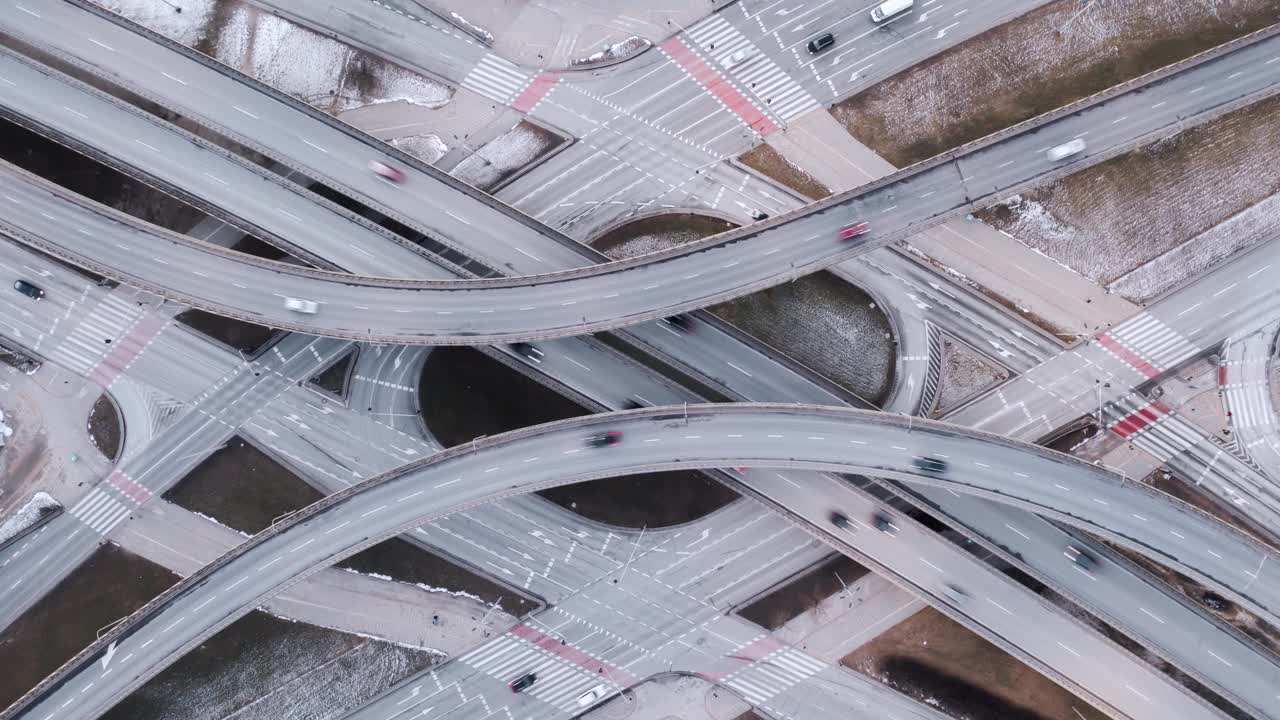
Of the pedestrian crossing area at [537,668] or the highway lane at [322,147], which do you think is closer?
the highway lane at [322,147]

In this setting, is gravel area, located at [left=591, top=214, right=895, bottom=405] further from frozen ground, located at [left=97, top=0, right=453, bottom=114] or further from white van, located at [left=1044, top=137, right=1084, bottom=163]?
frozen ground, located at [left=97, top=0, right=453, bottom=114]

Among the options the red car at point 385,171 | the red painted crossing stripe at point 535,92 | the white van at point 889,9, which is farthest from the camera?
the red painted crossing stripe at point 535,92

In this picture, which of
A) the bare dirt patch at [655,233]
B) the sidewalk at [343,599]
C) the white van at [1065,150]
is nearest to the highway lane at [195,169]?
the bare dirt patch at [655,233]

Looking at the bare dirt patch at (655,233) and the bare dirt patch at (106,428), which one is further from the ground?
the bare dirt patch at (655,233)

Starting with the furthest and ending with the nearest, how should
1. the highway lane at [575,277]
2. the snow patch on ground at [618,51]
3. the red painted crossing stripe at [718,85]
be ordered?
the snow patch on ground at [618,51] < the red painted crossing stripe at [718,85] < the highway lane at [575,277]

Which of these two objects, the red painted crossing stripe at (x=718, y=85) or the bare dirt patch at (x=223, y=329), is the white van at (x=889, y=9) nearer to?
the red painted crossing stripe at (x=718, y=85)

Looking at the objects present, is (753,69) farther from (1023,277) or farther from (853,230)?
(1023,277)

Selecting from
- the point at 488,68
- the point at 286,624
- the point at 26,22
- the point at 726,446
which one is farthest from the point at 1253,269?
the point at 26,22
